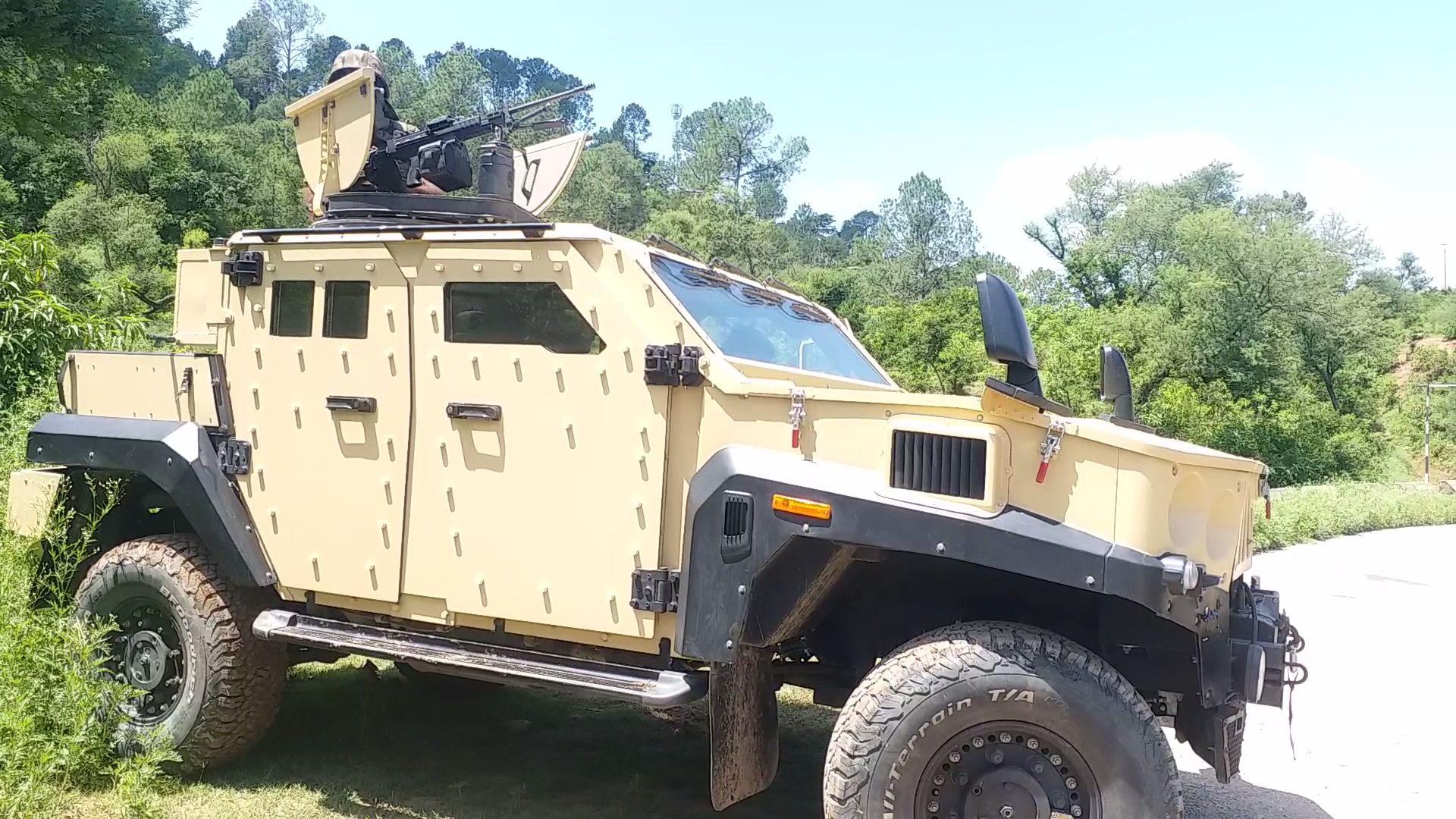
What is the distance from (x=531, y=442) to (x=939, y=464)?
1.50 m

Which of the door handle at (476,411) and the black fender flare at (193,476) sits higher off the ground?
the door handle at (476,411)

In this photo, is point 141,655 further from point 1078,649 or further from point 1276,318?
point 1276,318

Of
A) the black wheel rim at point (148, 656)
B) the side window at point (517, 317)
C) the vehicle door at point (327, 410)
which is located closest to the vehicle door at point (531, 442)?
the side window at point (517, 317)

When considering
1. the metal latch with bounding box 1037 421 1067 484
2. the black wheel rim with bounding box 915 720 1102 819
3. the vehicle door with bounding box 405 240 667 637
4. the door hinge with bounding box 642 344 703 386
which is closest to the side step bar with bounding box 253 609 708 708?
the vehicle door with bounding box 405 240 667 637

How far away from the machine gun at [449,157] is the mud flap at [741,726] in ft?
8.34

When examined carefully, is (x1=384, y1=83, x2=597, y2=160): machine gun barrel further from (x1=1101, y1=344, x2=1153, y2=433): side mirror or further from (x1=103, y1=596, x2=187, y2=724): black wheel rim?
(x1=1101, y1=344, x2=1153, y2=433): side mirror

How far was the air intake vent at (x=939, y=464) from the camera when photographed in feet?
10.1

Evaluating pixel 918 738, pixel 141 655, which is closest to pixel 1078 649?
pixel 918 738

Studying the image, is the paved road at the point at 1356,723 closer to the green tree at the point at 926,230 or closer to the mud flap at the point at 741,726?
the mud flap at the point at 741,726

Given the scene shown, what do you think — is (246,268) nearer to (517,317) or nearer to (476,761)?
(517,317)

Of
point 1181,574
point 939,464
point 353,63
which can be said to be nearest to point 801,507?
point 939,464

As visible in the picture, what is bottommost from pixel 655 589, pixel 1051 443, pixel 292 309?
pixel 655 589

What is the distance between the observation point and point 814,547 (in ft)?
11.0

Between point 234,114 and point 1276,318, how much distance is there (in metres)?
50.0
